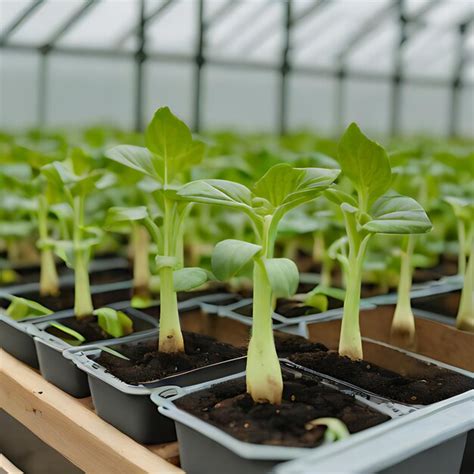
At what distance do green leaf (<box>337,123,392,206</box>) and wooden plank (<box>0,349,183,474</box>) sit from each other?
0.46 metres

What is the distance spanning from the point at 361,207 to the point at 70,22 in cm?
451

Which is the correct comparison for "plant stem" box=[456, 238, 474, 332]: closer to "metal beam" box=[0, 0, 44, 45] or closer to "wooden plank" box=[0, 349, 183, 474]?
"wooden plank" box=[0, 349, 183, 474]

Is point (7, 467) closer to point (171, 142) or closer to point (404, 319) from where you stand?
point (171, 142)

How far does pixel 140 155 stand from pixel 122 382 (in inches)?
14.5

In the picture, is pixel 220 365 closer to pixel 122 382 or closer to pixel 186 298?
pixel 122 382

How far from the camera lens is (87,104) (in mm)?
6043

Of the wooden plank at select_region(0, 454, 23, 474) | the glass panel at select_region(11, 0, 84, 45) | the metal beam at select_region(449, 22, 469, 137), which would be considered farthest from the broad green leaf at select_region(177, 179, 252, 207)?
the metal beam at select_region(449, 22, 469, 137)

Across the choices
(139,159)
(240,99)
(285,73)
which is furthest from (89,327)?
(240,99)

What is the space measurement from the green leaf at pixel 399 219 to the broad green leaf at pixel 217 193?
0.17m

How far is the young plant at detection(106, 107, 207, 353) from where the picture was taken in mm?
1098

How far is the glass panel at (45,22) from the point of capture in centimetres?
488

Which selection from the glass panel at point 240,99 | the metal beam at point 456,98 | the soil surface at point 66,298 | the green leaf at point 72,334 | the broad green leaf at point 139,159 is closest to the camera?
the broad green leaf at point 139,159

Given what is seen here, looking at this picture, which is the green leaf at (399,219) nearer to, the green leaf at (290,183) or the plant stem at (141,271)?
the green leaf at (290,183)

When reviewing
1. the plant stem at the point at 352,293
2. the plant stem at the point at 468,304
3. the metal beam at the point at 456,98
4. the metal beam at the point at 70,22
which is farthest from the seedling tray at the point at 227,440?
the metal beam at the point at 456,98
